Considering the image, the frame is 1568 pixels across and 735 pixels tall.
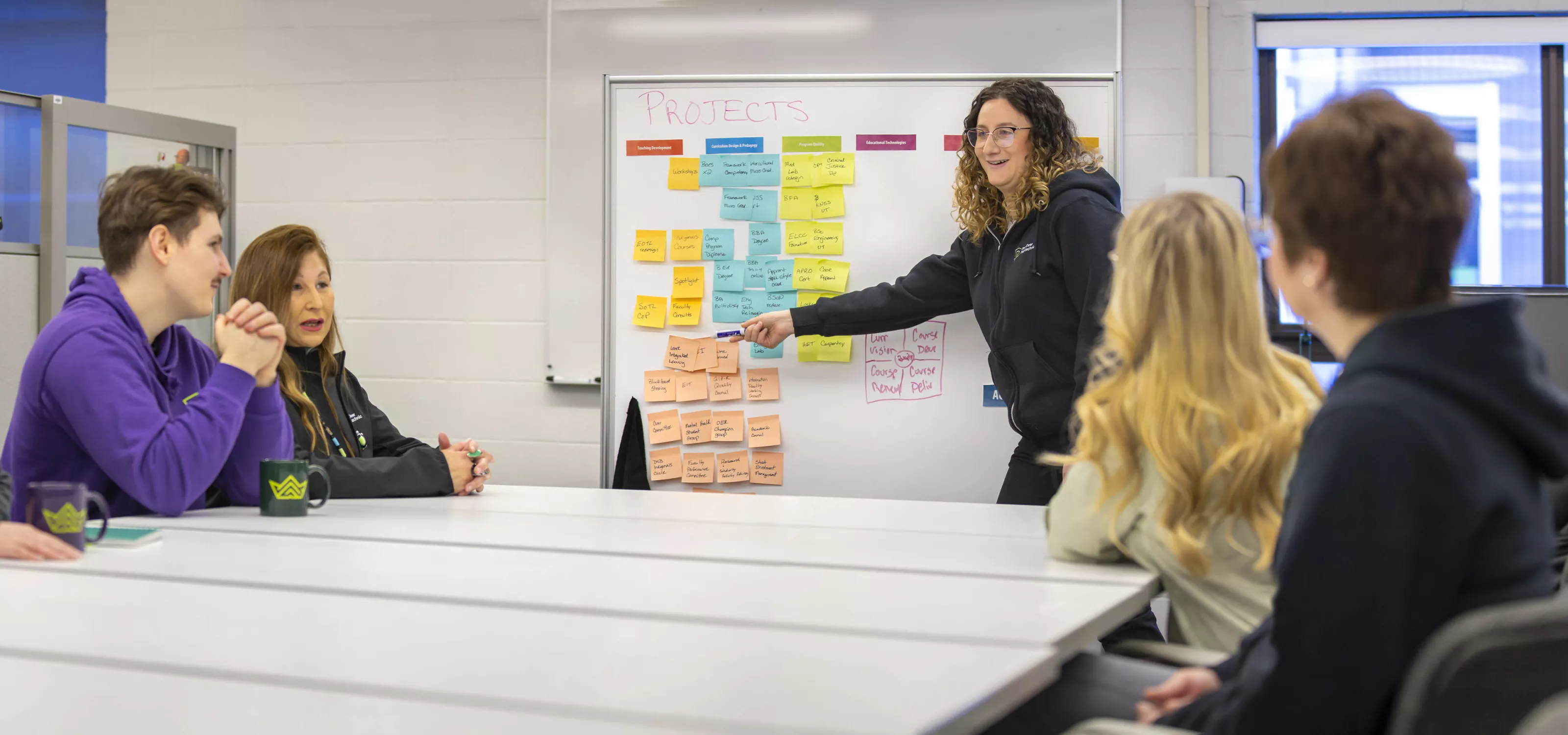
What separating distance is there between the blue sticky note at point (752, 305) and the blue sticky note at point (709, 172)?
0.36 metres

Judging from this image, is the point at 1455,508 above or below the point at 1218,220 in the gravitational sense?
below

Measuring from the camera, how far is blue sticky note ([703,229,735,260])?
11.4ft

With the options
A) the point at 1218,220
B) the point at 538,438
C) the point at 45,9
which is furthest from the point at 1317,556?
the point at 45,9

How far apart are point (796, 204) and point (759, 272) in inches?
9.6

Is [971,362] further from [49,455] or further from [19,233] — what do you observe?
[19,233]

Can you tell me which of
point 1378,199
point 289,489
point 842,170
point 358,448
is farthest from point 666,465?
point 1378,199

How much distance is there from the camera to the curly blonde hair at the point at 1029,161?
272 cm

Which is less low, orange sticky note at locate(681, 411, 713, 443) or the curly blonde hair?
the curly blonde hair

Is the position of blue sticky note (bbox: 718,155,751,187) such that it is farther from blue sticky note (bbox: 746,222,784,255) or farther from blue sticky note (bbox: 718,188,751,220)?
blue sticky note (bbox: 746,222,784,255)

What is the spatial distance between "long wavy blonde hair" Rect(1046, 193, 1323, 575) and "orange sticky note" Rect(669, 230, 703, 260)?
2.17m

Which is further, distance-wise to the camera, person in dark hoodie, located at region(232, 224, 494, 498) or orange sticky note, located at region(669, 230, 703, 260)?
orange sticky note, located at region(669, 230, 703, 260)

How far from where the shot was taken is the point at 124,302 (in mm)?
1836

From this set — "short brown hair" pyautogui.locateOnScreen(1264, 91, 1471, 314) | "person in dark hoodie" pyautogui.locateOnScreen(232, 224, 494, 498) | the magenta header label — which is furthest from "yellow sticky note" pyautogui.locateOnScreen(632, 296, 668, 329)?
"short brown hair" pyautogui.locateOnScreen(1264, 91, 1471, 314)

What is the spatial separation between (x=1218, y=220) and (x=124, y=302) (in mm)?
1714
